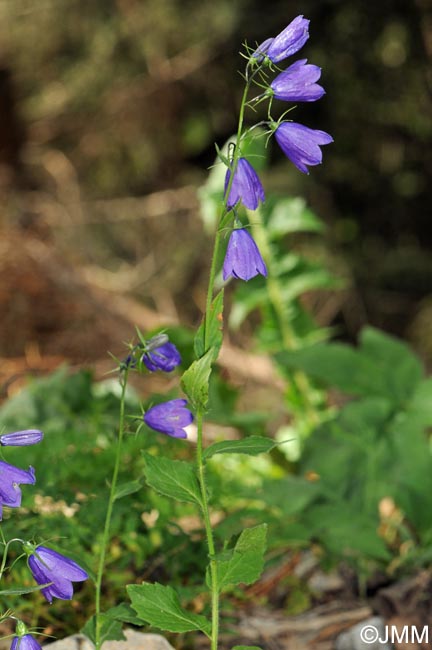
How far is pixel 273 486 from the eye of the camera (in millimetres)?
2238

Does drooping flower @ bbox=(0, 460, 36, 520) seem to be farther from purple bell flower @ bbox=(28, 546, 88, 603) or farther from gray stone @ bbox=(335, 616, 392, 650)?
gray stone @ bbox=(335, 616, 392, 650)

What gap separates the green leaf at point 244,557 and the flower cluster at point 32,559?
28cm

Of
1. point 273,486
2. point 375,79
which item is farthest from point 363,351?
point 375,79

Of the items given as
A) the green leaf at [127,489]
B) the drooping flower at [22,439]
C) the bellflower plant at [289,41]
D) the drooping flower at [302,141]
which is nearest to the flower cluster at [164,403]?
Answer: the green leaf at [127,489]

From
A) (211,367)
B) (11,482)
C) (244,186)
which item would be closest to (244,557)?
(211,367)

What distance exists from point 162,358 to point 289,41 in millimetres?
540

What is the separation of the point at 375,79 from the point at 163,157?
1.16 m

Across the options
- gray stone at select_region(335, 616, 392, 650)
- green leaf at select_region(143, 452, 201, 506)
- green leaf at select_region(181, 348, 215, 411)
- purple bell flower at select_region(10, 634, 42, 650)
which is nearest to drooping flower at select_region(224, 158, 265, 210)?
green leaf at select_region(181, 348, 215, 411)

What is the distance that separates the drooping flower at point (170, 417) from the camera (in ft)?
4.77

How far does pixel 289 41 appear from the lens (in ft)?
4.24

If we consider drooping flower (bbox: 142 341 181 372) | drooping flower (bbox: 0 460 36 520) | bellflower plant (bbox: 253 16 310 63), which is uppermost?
bellflower plant (bbox: 253 16 310 63)

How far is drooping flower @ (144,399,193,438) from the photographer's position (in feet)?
4.77

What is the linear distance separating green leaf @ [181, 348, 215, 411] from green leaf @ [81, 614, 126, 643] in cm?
41

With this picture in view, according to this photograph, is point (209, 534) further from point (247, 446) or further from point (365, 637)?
point (365, 637)
